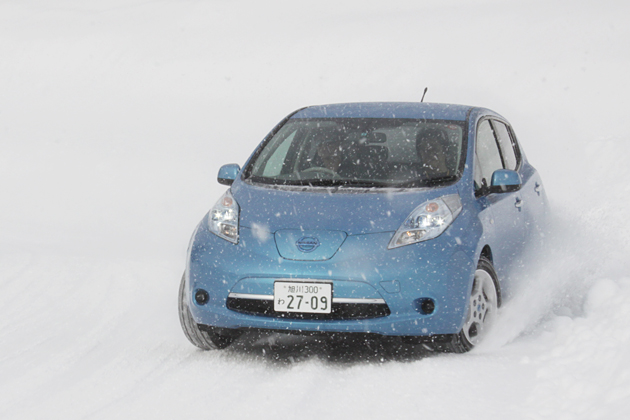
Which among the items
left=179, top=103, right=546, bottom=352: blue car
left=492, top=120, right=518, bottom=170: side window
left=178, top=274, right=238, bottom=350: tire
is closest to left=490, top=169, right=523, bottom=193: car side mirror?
left=179, top=103, right=546, bottom=352: blue car

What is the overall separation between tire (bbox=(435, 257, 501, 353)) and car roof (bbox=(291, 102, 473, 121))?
4.24 ft

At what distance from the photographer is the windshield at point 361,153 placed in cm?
572

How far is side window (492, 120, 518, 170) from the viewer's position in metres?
6.94

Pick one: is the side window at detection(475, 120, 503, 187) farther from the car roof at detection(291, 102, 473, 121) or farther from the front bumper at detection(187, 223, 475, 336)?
the front bumper at detection(187, 223, 475, 336)

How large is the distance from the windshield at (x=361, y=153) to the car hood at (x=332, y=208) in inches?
7.6

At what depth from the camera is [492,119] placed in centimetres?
700

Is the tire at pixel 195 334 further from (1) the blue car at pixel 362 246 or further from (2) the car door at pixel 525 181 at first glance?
(2) the car door at pixel 525 181

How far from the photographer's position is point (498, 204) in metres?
5.93

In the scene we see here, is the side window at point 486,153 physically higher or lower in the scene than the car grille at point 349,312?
higher

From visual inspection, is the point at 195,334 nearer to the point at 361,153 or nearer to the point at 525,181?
the point at 361,153

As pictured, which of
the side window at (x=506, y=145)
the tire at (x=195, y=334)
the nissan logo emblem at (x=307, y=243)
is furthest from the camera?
the side window at (x=506, y=145)

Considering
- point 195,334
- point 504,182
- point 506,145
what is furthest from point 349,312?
point 506,145

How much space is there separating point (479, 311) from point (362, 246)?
89 centimetres

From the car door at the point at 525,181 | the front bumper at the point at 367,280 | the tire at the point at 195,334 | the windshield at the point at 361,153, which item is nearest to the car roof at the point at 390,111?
the windshield at the point at 361,153
